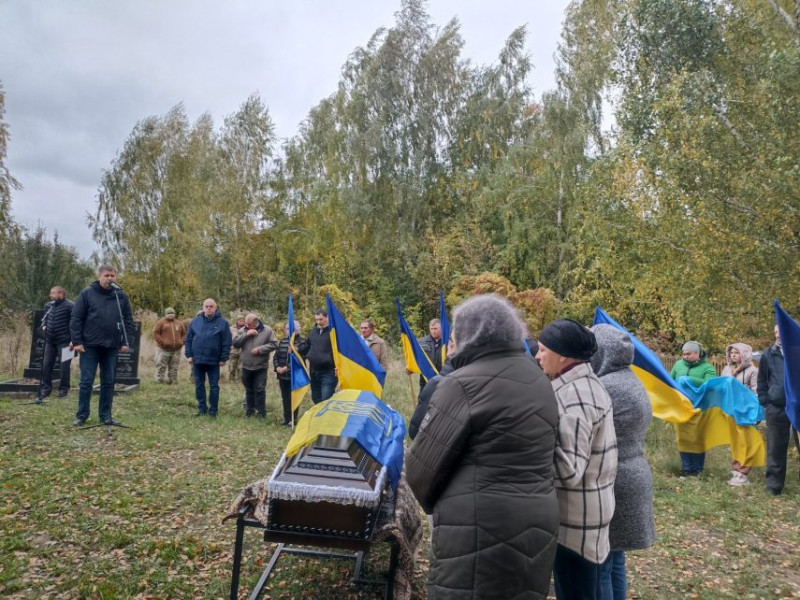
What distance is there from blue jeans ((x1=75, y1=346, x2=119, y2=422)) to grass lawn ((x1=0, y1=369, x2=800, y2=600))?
0.91ft

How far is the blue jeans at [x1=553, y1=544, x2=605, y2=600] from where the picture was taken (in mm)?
2840

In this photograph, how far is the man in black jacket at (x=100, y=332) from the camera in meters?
7.48

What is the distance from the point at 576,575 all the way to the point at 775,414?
5597 millimetres

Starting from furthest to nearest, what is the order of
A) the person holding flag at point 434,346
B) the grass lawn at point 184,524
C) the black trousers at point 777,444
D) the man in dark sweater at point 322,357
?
the man in dark sweater at point 322,357
the person holding flag at point 434,346
the black trousers at point 777,444
the grass lawn at point 184,524

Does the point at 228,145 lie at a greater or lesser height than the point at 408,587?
greater

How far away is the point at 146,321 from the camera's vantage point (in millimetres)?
24438

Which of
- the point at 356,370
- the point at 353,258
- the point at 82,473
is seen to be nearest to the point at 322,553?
the point at 356,370

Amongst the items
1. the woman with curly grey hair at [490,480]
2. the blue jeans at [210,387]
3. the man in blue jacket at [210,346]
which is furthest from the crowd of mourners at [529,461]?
the blue jeans at [210,387]

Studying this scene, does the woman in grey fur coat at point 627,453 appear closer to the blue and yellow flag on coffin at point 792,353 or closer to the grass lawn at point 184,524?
the grass lawn at point 184,524

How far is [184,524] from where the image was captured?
4.99m

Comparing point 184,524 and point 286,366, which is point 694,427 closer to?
point 286,366

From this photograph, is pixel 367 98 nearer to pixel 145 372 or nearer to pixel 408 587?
pixel 145 372

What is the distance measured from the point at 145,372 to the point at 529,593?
14.8m

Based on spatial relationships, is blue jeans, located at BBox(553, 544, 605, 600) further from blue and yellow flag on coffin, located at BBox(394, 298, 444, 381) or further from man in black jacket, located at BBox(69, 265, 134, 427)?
man in black jacket, located at BBox(69, 265, 134, 427)
